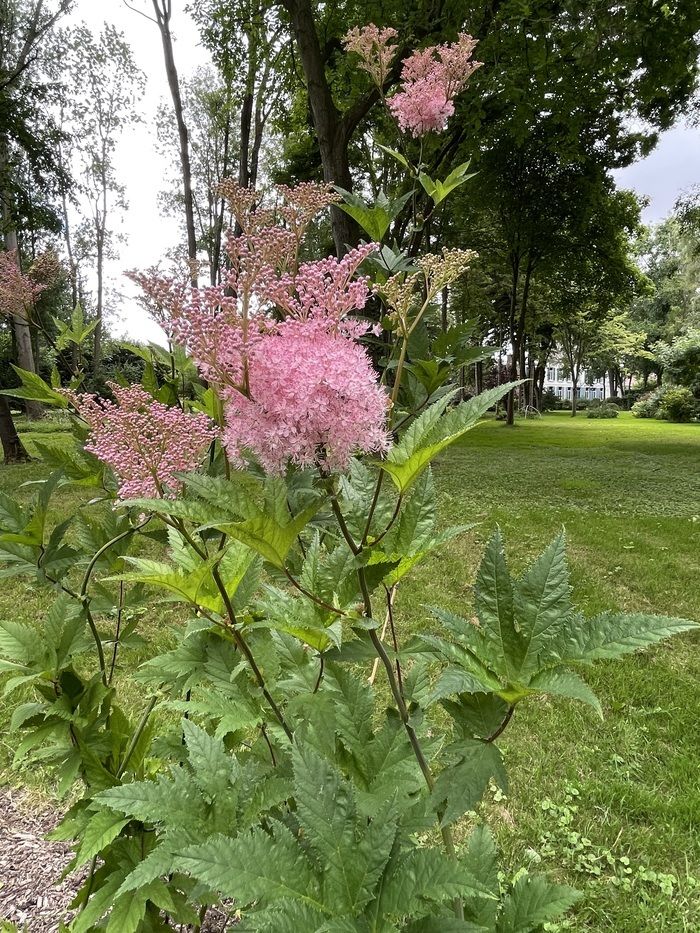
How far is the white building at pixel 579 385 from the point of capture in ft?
233

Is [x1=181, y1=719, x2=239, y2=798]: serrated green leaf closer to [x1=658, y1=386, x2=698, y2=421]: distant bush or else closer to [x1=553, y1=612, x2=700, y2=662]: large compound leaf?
[x1=553, y1=612, x2=700, y2=662]: large compound leaf

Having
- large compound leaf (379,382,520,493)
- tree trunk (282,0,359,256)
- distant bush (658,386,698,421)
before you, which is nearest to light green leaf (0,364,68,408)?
large compound leaf (379,382,520,493)

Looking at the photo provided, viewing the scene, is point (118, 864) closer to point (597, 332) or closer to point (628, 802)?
point (628, 802)

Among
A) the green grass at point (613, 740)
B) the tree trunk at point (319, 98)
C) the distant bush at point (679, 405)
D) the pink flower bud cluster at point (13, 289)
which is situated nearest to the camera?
the pink flower bud cluster at point (13, 289)

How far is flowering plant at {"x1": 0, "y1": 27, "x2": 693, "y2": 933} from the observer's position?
2.26 ft

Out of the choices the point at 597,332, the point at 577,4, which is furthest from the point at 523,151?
the point at 597,332

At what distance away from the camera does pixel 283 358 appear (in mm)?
754

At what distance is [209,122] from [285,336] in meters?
19.1

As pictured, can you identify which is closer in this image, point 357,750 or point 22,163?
point 357,750

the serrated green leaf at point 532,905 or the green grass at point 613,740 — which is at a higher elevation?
the serrated green leaf at point 532,905

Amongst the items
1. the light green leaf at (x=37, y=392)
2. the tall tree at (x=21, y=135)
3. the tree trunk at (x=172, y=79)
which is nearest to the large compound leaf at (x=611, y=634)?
the light green leaf at (x=37, y=392)

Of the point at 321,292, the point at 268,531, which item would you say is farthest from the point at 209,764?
the point at 321,292

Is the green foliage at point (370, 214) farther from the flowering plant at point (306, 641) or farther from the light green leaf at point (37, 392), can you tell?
the light green leaf at point (37, 392)

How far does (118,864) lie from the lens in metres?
1.21
